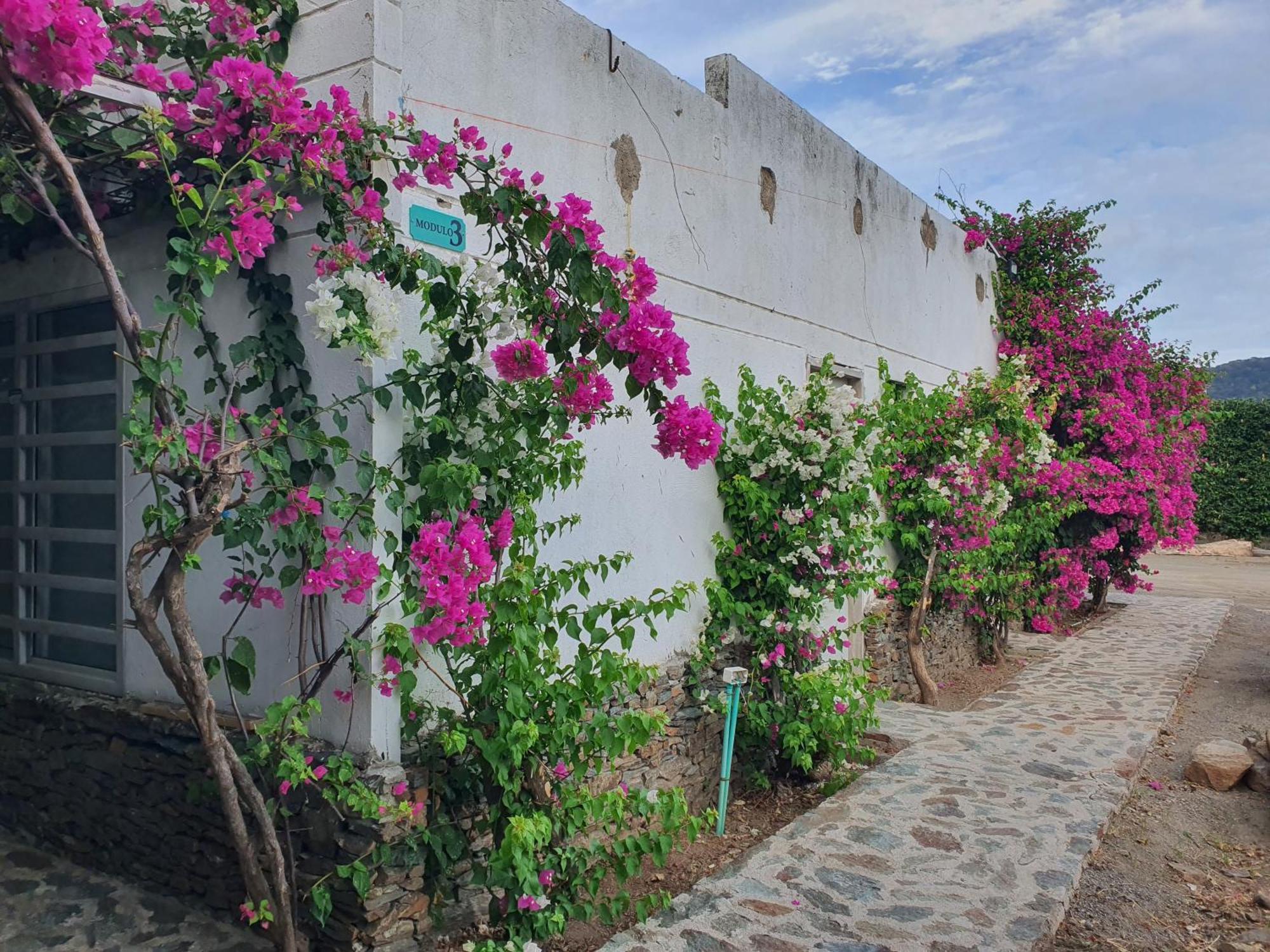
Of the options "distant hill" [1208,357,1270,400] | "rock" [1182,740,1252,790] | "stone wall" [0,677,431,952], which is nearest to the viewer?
"stone wall" [0,677,431,952]

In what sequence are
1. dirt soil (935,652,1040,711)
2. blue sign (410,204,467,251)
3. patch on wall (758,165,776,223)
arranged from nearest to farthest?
blue sign (410,204,467,251) < patch on wall (758,165,776,223) < dirt soil (935,652,1040,711)

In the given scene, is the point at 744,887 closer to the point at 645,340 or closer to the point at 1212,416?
the point at 645,340

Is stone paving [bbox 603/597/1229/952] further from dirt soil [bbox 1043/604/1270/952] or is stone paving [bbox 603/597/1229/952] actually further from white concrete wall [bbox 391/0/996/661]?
white concrete wall [bbox 391/0/996/661]

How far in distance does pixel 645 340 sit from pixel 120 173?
1997 millimetres

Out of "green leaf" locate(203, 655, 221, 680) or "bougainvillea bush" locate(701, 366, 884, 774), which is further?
"bougainvillea bush" locate(701, 366, 884, 774)

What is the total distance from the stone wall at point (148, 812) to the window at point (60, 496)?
0.72 feet

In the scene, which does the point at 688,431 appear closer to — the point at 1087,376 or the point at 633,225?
the point at 633,225

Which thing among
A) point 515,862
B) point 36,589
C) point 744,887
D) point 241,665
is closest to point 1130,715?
point 744,887

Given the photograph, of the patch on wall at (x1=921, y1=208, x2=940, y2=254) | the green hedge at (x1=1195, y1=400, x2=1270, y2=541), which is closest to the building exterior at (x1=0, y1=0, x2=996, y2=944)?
the patch on wall at (x1=921, y1=208, x2=940, y2=254)

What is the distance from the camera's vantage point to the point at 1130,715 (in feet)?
22.4

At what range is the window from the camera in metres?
3.99

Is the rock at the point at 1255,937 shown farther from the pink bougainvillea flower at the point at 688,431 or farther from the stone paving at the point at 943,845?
the pink bougainvillea flower at the point at 688,431

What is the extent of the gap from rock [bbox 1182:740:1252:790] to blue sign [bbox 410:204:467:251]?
533 centimetres

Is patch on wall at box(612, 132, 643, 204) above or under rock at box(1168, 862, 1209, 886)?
above
